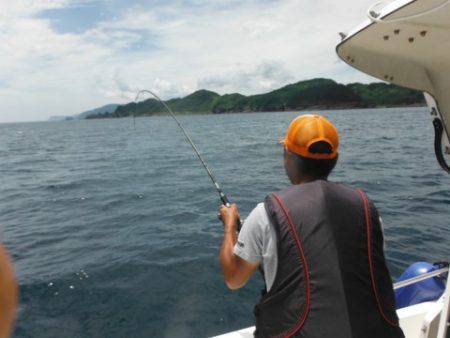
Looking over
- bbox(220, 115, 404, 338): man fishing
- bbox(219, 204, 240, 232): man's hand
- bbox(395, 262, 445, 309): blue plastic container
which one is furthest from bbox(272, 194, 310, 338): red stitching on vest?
bbox(395, 262, 445, 309): blue plastic container

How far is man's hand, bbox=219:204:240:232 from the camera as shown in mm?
2896

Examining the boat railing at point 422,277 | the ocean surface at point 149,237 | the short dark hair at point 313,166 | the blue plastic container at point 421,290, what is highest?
the short dark hair at point 313,166

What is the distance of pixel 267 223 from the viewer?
7.33 feet

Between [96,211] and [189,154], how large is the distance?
14.7 meters

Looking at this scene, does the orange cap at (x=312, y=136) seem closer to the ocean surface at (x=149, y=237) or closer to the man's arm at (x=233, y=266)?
the man's arm at (x=233, y=266)

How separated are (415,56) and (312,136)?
1196 mm

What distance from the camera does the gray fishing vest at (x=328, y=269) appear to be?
Answer: 2037 mm

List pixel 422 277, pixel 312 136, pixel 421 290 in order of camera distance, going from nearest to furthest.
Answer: pixel 312 136 → pixel 422 277 → pixel 421 290

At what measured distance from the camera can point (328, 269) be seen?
205cm

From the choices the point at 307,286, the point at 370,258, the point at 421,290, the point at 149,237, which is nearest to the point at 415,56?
the point at 370,258

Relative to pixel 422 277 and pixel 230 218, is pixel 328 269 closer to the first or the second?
pixel 230 218

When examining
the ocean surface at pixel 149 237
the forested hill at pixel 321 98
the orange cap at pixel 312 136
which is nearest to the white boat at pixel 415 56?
the orange cap at pixel 312 136

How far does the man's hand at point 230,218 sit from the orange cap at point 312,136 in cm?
82

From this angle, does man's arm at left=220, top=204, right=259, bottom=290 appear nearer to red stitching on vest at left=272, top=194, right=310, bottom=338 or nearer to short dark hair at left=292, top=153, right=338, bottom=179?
red stitching on vest at left=272, top=194, right=310, bottom=338
